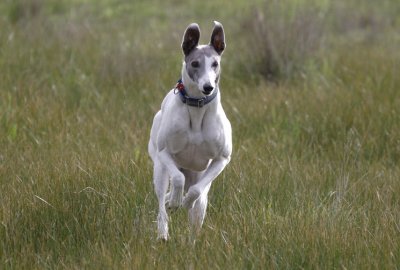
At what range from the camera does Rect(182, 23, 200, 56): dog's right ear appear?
489cm

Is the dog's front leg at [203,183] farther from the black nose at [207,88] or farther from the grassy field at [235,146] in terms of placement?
the black nose at [207,88]

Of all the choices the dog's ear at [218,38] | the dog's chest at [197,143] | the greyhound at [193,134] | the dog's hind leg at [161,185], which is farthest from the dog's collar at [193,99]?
the dog's hind leg at [161,185]

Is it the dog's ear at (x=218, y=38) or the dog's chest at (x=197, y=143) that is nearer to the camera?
the dog's chest at (x=197, y=143)

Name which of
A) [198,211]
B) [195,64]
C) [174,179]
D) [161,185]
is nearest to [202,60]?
[195,64]

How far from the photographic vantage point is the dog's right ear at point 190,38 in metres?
4.89

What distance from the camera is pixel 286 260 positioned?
4.41 meters

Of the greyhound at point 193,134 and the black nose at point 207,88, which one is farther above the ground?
the black nose at point 207,88

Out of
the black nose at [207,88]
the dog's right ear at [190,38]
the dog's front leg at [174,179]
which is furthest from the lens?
the dog's right ear at [190,38]

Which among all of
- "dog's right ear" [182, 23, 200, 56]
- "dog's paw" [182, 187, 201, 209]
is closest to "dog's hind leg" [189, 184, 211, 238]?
"dog's paw" [182, 187, 201, 209]

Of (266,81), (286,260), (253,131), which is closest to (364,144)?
(253,131)

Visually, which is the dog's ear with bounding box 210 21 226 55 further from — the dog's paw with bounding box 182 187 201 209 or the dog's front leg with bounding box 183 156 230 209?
the dog's paw with bounding box 182 187 201 209

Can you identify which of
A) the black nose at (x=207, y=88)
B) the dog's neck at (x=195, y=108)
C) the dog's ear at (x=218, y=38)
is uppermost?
the dog's ear at (x=218, y=38)

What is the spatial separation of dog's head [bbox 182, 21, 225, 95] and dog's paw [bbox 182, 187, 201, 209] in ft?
1.82

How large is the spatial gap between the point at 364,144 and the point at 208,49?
2504 mm
